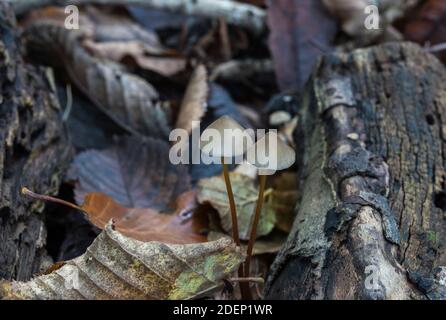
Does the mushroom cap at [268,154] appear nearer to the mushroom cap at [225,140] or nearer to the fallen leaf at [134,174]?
the mushroom cap at [225,140]

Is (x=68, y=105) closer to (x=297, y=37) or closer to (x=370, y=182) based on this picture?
(x=297, y=37)

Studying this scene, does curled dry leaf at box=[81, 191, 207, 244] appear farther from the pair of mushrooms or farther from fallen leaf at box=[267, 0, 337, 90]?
fallen leaf at box=[267, 0, 337, 90]

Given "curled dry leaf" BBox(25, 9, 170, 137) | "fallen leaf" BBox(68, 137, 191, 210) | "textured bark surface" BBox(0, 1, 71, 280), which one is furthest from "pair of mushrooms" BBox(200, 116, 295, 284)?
"curled dry leaf" BBox(25, 9, 170, 137)

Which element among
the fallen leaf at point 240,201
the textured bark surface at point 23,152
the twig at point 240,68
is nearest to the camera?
the textured bark surface at point 23,152

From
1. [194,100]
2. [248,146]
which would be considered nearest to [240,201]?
[248,146]

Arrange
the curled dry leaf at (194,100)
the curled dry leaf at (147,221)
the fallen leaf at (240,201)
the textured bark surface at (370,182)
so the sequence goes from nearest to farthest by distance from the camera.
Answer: the textured bark surface at (370,182) → the curled dry leaf at (147,221) → the fallen leaf at (240,201) → the curled dry leaf at (194,100)

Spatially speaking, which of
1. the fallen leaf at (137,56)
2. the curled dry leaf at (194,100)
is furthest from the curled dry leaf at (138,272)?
the fallen leaf at (137,56)
